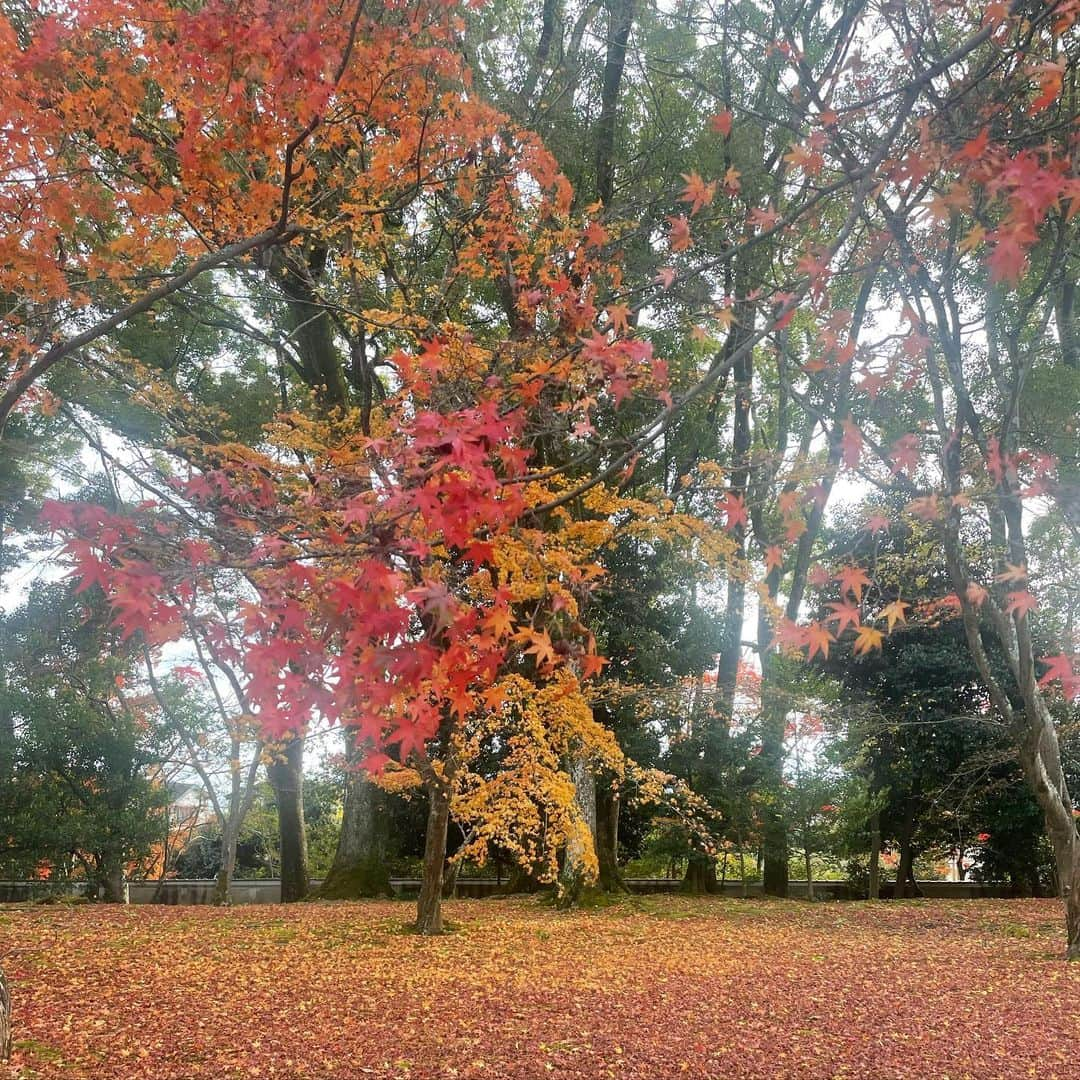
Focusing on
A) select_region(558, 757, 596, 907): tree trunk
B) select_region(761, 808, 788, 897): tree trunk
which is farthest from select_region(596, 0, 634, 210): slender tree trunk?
select_region(761, 808, 788, 897): tree trunk

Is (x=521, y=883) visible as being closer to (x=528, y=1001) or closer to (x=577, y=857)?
(x=577, y=857)

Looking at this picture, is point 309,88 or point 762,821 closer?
point 309,88

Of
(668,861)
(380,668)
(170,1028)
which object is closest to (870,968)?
(170,1028)

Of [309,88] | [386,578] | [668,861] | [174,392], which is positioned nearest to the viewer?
[386,578]

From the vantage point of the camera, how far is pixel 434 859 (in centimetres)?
744

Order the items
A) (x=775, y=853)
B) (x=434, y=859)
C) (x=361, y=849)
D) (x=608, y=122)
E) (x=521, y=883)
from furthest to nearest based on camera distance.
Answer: (x=521, y=883) → (x=775, y=853) → (x=361, y=849) → (x=608, y=122) → (x=434, y=859)

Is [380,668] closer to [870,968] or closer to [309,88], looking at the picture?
[309,88]

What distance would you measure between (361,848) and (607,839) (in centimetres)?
368

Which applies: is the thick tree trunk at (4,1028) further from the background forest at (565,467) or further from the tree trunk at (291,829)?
the tree trunk at (291,829)

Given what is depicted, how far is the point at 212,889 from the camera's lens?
13672 millimetres

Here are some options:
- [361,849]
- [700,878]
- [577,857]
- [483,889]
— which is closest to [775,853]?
[700,878]

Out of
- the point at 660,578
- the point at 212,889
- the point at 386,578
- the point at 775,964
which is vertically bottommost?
the point at 212,889

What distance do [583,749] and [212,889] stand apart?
27.1 feet

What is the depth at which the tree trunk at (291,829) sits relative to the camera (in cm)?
1242
